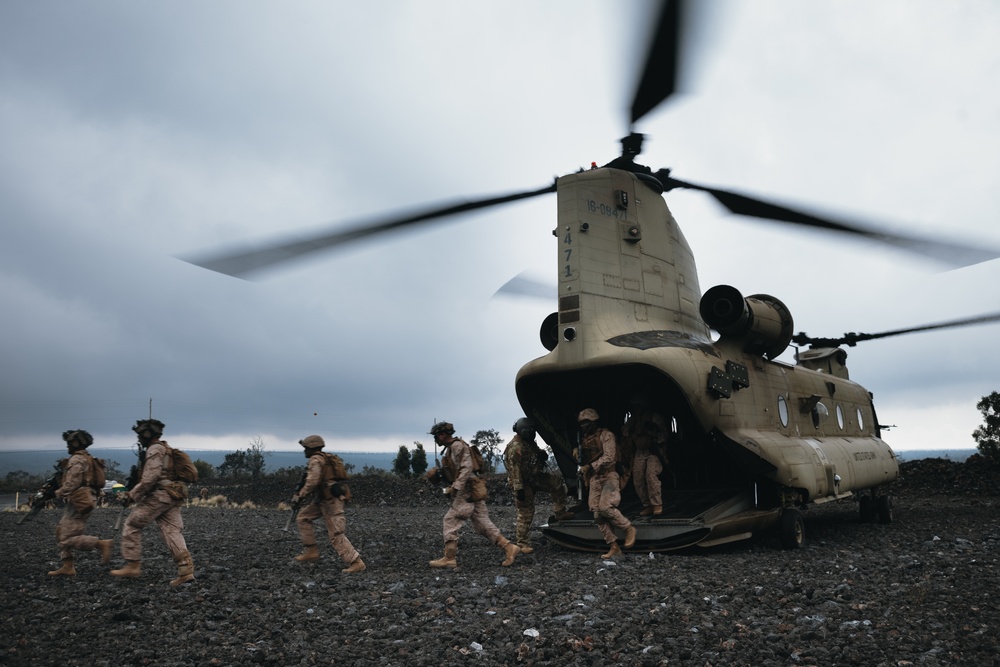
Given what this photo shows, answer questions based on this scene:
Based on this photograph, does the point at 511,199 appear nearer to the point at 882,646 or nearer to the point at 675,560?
the point at 675,560

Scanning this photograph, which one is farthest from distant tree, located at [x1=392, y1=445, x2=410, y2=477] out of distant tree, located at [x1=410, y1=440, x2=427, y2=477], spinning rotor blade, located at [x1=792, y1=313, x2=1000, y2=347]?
spinning rotor blade, located at [x1=792, y1=313, x2=1000, y2=347]

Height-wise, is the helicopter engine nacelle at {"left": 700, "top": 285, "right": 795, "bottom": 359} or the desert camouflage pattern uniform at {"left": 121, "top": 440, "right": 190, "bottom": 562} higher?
the helicopter engine nacelle at {"left": 700, "top": 285, "right": 795, "bottom": 359}

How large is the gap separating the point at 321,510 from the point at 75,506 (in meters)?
2.77

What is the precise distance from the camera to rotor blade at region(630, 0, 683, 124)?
16.4 feet

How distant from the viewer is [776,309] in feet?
34.6

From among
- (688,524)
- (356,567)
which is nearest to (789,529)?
(688,524)

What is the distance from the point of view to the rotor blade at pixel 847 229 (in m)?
6.97

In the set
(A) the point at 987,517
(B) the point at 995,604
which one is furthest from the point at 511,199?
(A) the point at 987,517

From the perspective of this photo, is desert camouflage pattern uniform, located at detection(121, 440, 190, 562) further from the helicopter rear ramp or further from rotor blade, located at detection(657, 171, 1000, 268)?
rotor blade, located at detection(657, 171, 1000, 268)

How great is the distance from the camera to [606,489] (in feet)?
28.0

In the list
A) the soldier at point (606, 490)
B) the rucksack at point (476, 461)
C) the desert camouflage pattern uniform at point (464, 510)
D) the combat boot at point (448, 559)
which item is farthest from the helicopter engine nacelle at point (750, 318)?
the combat boot at point (448, 559)

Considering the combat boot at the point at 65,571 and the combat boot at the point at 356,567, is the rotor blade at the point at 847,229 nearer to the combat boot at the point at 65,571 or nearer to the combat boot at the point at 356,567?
the combat boot at the point at 356,567

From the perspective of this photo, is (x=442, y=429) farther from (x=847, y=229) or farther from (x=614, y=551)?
(x=847, y=229)

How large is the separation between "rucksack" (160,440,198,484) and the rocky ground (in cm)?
110
